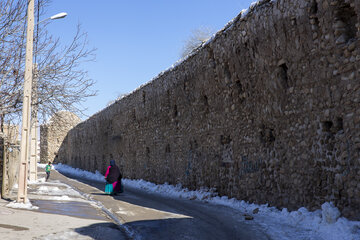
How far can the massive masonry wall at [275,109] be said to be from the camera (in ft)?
23.6

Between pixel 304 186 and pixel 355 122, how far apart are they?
206 centimetres

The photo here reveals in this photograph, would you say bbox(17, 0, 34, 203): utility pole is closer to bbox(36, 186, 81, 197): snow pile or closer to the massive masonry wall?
bbox(36, 186, 81, 197): snow pile

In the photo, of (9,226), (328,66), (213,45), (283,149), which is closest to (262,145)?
(283,149)

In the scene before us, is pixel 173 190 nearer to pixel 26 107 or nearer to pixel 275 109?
pixel 275 109

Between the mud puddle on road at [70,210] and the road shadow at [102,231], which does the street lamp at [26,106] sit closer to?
the mud puddle on road at [70,210]

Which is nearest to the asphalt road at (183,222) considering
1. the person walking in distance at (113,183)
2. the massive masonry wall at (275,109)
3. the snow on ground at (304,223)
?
the snow on ground at (304,223)

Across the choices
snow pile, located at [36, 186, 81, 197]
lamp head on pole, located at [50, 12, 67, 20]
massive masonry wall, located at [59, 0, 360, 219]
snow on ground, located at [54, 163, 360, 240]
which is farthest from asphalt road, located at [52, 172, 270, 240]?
lamp head on pole, located at [50, 12, 67, 20]

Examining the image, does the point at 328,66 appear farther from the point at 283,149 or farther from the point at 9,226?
the point at 9,226

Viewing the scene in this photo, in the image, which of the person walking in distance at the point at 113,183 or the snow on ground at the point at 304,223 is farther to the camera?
the person walking in distance at the point at 113,183

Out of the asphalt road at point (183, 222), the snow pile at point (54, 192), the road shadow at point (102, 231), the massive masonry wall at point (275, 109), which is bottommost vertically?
the asphalt road at point (183, 222)

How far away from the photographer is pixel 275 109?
941 centimetres

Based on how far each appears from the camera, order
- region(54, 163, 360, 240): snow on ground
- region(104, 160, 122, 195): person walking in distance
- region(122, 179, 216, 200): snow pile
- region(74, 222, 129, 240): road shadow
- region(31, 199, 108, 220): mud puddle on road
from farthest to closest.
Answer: region(104, 160, 122, 195): person walking in distance, region(122, 179, 216, 200): snow pile, region(31, 199, 108, 220): mud puddle on road, region(54, 163, 360, 240): snow on ground, region(74, 222, 129, 240): road shadow

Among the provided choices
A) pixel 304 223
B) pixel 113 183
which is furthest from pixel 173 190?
pixel 304 223

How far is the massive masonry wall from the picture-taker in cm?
718
